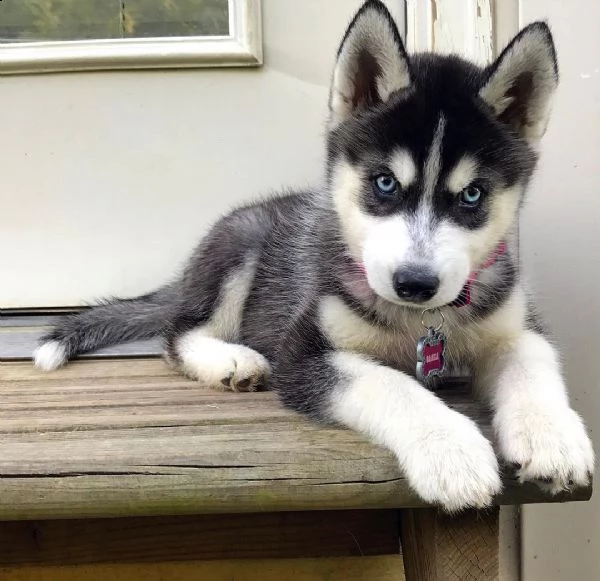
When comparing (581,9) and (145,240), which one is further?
(145,240)

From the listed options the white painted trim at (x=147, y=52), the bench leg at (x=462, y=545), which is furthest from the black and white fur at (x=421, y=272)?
the white painted trim at (x=147, y=52)

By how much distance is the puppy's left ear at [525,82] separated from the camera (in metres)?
1.46

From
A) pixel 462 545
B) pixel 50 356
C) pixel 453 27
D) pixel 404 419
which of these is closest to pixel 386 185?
pixel 404 419

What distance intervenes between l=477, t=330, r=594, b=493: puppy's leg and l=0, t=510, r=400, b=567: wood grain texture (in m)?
0.51

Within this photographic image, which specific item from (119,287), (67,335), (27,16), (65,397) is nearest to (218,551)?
(65,397)

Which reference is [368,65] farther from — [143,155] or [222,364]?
[143,155]

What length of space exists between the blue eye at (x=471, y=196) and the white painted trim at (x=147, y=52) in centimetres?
126

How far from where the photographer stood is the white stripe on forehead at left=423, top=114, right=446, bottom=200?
144 cm

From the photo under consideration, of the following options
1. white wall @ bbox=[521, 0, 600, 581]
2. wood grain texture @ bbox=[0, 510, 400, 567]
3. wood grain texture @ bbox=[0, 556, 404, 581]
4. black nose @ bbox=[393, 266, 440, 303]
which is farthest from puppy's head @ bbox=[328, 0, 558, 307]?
wood grain texture @ bbox=[0, 556, 404, 581]

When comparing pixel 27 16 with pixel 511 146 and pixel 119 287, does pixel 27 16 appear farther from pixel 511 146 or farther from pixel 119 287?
pixel 511 146

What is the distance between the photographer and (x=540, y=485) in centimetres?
118

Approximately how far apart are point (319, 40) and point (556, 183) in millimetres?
1023

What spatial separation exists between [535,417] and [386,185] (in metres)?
0.60

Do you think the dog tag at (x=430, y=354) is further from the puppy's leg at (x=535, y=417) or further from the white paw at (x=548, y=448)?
the white paw at (x=548, y=448)
